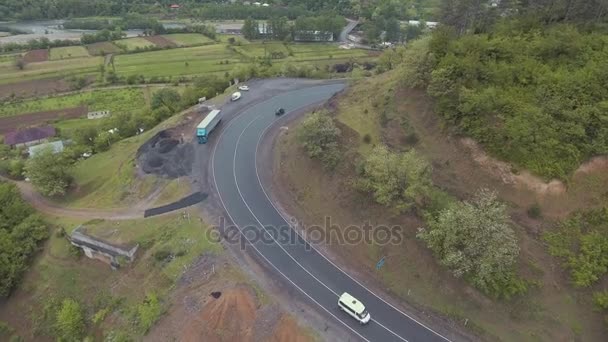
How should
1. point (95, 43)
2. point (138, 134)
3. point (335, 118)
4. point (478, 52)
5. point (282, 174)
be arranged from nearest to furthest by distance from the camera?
1. point (478, 52)
2. point (282, 174)
3. point (335, 118)
4. point (138, 134)
5. point (95, 43)

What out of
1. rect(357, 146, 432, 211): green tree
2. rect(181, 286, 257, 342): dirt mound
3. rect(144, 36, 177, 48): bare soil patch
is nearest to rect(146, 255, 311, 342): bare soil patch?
rect(181, 286, 257, 342): dirt mound

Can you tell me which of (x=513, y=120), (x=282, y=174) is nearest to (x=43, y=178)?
(x=282, y=174)

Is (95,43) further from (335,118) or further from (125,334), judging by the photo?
(125,334)

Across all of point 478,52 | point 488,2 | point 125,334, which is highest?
point 488,2

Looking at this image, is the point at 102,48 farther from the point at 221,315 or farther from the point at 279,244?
the point at 221,315

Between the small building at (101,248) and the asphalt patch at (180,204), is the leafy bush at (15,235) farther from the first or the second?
the asphalt patch at (180,204)

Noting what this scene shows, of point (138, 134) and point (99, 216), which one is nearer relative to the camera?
point (99, 216)

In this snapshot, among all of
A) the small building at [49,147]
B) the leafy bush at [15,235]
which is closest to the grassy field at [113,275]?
the leafy bush at [15,235]
